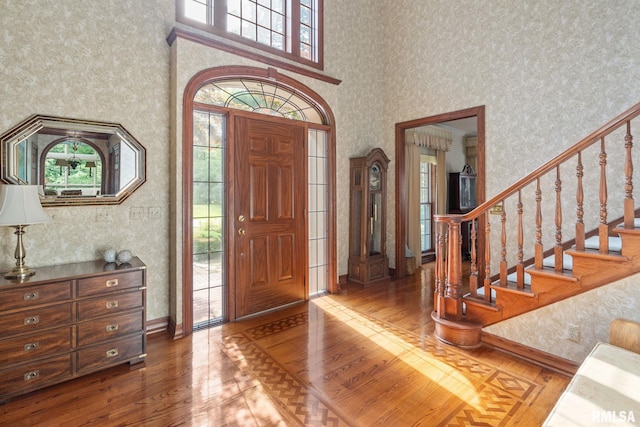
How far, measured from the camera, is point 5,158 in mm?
2398

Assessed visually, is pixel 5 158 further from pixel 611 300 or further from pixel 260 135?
pixel 611 300

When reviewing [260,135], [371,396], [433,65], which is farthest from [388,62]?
[371,396]

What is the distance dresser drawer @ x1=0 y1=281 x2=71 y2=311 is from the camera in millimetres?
2047

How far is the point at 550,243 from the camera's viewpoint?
3480 millimetres

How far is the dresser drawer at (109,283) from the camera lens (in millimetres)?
2307

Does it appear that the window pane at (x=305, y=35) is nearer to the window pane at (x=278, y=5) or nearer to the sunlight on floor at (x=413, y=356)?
the window pane at (x=278, y=5)

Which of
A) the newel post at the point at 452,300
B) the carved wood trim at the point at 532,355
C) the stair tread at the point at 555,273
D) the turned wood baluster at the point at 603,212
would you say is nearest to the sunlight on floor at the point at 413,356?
the newel post at the point at 452,300

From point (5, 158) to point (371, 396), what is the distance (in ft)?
10.5

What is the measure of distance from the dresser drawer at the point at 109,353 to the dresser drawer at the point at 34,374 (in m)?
0.09

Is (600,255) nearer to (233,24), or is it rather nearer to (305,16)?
(233,24)

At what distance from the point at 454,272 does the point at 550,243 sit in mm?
1443

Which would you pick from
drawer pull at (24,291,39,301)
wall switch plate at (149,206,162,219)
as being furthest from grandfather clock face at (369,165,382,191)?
drawer pull at (24,291,39,301)

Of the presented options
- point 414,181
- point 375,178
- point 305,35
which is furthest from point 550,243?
point 305,35

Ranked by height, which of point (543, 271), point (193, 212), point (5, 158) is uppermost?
point (5, 158)
